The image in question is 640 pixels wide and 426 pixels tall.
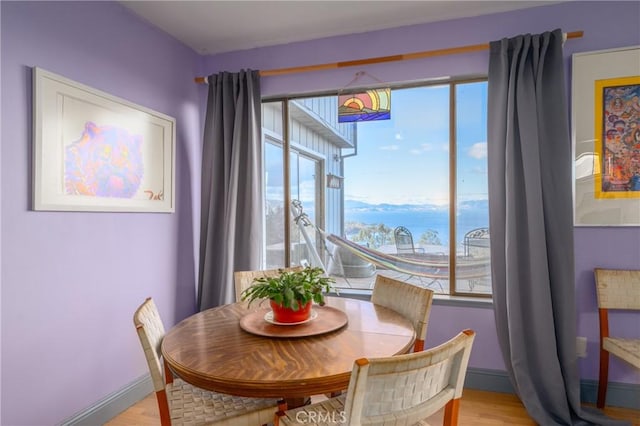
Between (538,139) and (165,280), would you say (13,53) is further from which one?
(538,139)

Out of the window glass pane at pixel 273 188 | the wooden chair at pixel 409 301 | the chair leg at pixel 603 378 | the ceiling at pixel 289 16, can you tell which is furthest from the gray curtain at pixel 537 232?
the window glass pane at pixel 273 188

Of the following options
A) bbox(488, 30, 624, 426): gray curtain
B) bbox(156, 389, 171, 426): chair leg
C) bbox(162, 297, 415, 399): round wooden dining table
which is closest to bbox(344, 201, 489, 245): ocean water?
bbox(488, 30, 624, 426): gray curtain

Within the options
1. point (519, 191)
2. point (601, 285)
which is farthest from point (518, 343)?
point (519, 191)

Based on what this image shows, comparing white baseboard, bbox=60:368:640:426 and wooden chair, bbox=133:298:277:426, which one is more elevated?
wooden chair, bbox=133:298:277:426

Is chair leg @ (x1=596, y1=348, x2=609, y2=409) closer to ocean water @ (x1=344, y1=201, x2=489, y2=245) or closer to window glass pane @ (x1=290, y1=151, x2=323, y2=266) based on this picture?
ocean water @ (x1=344, y1=201, x2=489, y2=245)

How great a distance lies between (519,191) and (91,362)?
281cm

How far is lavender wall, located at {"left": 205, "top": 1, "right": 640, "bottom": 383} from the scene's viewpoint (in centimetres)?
228

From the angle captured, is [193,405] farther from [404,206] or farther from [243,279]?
[404,206]

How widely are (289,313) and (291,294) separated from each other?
116 millimetres

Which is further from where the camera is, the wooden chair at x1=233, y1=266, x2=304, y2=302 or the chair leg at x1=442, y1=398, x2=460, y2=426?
the wooden chair at x1=233, y1=266, x2=304, y2=302

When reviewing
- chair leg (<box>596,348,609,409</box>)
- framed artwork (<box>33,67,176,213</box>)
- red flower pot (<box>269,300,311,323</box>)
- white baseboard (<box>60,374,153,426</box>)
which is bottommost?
white baseboard (<box>60,374,153,426</box>)

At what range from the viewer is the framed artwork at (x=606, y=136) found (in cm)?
224

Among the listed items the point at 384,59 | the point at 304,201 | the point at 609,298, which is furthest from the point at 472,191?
the point at 304,201

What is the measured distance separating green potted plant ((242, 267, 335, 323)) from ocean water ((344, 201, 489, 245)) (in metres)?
1.37
